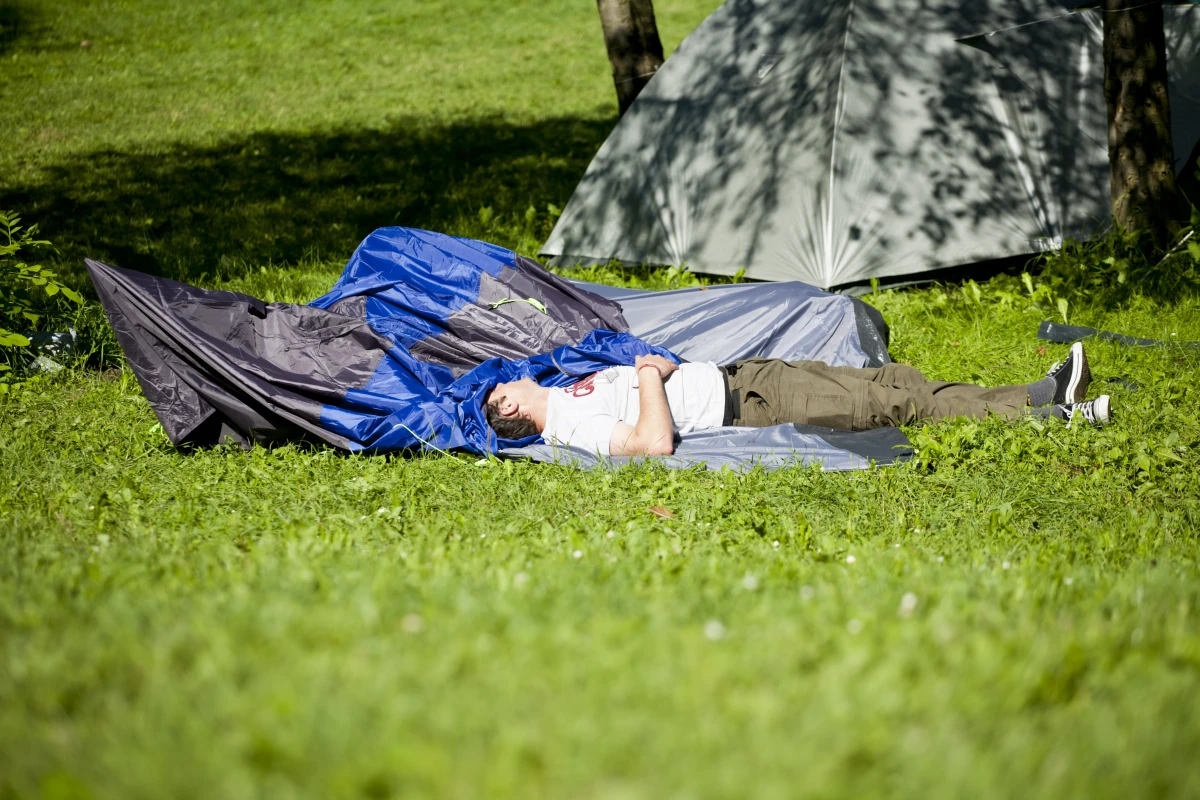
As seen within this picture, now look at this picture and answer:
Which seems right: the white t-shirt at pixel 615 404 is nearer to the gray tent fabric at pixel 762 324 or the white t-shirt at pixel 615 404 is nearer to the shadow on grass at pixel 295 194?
the gray tent fabric at pixel 762 324

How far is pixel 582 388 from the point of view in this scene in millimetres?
4824

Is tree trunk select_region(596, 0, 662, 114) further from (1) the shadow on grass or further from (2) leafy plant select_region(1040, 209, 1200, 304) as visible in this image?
(2) leafy plant select_region(1040, 209, 1200, 304)

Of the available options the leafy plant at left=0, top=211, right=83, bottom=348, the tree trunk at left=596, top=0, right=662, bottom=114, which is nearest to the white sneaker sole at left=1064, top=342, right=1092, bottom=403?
the tree trunk at left=596, top=0, right=662, bottom=114

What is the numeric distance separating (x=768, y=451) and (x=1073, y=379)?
168 cm

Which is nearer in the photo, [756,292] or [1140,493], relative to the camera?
[1140,493]

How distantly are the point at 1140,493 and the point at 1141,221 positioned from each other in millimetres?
2969

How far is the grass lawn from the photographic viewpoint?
1.56 m

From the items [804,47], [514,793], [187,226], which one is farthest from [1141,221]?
[187,226]

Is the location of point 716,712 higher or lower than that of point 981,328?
higher

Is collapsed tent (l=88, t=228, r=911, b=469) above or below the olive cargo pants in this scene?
above

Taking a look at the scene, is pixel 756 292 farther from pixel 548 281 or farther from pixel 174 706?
pixel 174 706

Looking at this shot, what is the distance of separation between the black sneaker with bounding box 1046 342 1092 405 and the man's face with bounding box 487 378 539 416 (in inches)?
112

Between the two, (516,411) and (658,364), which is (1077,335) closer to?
(658,364)

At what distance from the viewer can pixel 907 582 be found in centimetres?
261
